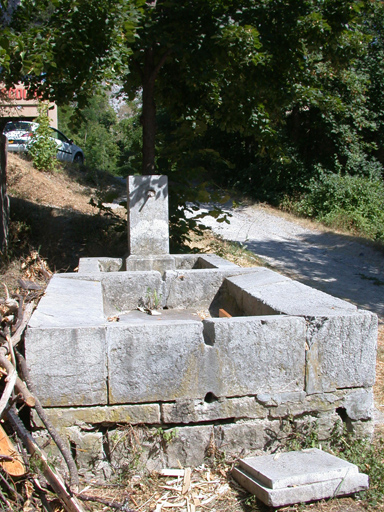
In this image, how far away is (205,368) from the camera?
3.11 m

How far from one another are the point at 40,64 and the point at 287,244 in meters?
7.74

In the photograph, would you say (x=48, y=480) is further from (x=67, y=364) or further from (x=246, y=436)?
(x=246, y=436)

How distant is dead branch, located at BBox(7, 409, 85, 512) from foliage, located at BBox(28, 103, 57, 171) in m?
10.5

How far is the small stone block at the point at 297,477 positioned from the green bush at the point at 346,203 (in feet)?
35.1

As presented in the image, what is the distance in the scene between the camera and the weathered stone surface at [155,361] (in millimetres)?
2984

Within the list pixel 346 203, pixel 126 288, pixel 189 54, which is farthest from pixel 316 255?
pixel 126 288

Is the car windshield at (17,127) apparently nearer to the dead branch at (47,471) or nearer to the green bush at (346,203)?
the green bush at (346,203)

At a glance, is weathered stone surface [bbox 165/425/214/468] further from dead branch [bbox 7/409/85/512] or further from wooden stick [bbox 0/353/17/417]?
wooden stick [bbox 0/353/17/417]

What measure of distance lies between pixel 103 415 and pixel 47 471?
1.57ft

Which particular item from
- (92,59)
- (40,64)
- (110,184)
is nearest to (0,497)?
(40,64)

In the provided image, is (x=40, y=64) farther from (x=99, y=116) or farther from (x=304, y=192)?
(x=99, y=116)

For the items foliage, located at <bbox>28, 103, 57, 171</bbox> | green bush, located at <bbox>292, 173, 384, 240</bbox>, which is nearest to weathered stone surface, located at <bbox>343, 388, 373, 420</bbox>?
green bush, located at <bbox>292, 173, 384, 240</bbox>

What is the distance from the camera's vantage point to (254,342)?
319cm

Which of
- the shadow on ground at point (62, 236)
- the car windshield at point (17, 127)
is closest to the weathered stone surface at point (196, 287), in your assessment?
the shadow on ground at point (62, 236)
